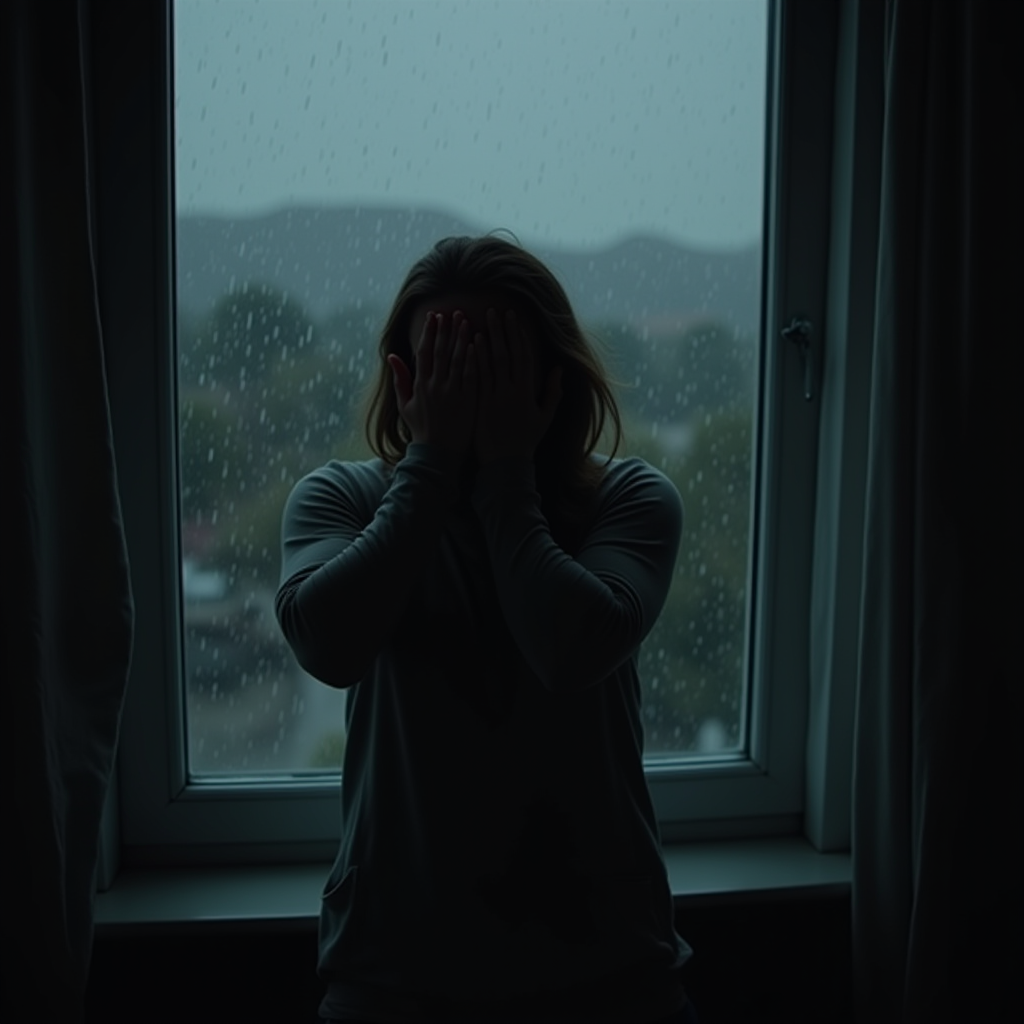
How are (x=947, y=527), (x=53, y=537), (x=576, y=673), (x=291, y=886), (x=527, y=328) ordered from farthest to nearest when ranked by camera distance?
(x=291, y=886) → (x=947, y=527) → (x=53, y=537) → (x=527, y=328) → (x=576, y=673)

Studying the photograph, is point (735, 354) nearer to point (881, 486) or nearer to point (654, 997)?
point (881, 486)

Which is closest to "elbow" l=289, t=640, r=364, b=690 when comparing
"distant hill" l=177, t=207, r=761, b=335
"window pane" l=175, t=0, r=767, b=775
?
"window pane" l=175, t=0, r=767, b=775

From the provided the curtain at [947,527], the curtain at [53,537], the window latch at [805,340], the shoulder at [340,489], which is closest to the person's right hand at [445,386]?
the shoulder at [340,489]

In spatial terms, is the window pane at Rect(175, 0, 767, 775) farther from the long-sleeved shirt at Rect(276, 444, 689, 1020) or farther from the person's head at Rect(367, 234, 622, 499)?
the long-sleeved shirt at Rect(276, 444, 689, 1020)

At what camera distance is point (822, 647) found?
1.54 meters

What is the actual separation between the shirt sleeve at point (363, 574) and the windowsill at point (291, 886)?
0.55 meters

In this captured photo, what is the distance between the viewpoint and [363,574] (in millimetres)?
962

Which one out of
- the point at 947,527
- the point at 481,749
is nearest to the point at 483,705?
the point at 481,749

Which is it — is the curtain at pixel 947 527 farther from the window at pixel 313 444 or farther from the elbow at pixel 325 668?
the elbow at pixel 325 668

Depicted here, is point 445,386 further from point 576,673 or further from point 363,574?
point 576,673

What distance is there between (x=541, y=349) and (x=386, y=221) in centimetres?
48

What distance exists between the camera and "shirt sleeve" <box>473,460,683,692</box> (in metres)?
0.96

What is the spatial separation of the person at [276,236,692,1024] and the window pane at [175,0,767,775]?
0.41 meters

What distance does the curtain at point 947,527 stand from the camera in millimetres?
1253
